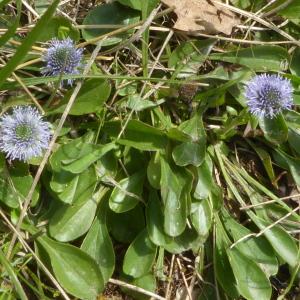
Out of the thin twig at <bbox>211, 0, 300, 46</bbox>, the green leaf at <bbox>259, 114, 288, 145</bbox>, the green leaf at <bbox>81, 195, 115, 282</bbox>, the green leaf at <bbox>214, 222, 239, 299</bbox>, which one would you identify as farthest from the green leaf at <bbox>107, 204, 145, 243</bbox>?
the thin twig at <bbox>211, 0, 300, 46</bbox>

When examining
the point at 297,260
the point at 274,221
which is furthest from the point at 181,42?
the point at 297,260

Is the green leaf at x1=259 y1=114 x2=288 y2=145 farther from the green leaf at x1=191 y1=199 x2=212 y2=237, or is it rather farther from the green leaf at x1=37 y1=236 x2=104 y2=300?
the green leaf at x1=37 y1=236 x2=104 y2=300

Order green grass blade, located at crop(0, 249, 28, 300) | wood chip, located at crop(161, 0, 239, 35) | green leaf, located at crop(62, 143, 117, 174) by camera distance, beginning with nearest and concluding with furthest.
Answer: green grass blade, located at crop(0, 249, 28, 300) < green leaf, located at crop(62, 143, 117, 174) < wood chip, located at crop(161, 0, 239, 35)

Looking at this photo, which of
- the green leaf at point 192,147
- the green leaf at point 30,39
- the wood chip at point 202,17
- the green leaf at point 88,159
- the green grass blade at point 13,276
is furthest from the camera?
the wood chip at point 202,17

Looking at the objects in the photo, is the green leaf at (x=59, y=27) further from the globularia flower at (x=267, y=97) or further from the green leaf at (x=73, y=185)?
the globularia flower at (x=267, y=97)

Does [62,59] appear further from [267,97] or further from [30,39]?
[267,97]

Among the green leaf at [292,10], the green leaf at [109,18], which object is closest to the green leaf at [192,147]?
the green leaf at [109,18]

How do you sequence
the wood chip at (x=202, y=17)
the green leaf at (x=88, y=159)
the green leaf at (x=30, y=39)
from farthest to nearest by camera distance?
the wood chip at (x=202, y=17) → the green leaf at (x=88, y=159) → the green leaf at (x=30, y=39)
